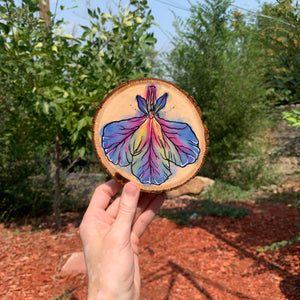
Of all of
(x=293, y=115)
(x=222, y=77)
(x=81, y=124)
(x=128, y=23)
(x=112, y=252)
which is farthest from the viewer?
(x=222, y=77)

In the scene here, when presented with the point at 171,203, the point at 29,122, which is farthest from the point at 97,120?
the point at 171,203

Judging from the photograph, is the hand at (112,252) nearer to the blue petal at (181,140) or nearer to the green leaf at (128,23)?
the blue petal at (181,140)

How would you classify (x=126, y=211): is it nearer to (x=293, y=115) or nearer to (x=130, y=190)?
(x=130, y=190)

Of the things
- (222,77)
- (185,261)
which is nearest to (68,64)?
(185,261)

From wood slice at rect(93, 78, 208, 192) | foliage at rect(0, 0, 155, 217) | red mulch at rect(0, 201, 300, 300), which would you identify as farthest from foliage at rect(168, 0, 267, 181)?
wood slice at rect(93, 78, 208, 192)

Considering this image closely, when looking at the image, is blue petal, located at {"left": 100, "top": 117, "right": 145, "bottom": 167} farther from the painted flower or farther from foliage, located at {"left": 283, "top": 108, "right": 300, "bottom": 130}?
foliage, located at {"left": 283, "top": 108, "right": 300, "bottom": 130}

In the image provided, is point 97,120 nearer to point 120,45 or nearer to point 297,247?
point 120,45
